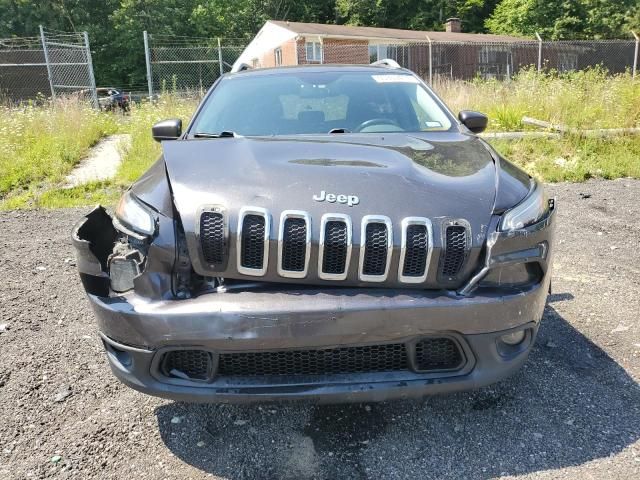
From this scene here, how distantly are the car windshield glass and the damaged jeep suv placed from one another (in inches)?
41.7

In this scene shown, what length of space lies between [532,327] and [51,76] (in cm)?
1548

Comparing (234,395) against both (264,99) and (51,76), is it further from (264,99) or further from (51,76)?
(51,76)

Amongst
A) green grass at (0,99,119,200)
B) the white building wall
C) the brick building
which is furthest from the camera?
the white building wall

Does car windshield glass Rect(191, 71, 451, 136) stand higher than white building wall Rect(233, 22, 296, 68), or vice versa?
white building wall Rect(233, 22, 296, 68)

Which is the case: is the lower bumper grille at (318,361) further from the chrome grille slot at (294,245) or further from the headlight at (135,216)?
the headlight at (135,216)

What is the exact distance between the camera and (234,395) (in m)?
1.93

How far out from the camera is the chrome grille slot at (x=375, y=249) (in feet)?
6.23

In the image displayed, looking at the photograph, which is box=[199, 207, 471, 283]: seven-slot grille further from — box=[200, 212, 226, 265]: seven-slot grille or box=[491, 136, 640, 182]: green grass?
box=[491, 136, 640, 182]: green grass

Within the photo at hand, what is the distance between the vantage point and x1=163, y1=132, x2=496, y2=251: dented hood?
1995mm

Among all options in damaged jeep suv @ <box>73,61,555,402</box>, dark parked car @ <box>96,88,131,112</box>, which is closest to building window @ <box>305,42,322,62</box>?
dark parked car @ <box>96,88,131,112</box>

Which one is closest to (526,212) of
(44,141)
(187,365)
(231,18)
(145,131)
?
(187,365)

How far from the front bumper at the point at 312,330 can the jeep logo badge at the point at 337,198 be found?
36 cm

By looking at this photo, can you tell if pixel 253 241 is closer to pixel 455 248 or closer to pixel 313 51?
pixel 455 248

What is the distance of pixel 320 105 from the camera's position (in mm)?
3389
